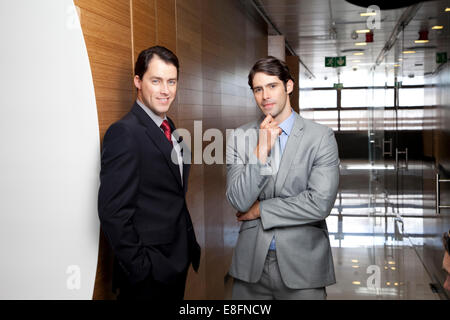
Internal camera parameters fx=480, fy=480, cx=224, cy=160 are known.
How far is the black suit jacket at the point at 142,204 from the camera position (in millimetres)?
1855

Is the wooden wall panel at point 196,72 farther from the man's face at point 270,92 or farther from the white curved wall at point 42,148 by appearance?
the man's face at point 270,92

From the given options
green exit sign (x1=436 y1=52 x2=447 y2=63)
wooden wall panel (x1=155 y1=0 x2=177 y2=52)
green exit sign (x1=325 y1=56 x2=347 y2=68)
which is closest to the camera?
wooden wall panel (x1=155 y1=0 x2=177 y2=52)

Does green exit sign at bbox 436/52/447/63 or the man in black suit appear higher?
green exit sign at bbox 436/52/447/63

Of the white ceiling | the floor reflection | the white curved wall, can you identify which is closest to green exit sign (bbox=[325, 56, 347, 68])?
the white ceiling

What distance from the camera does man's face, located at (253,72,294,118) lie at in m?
2.16

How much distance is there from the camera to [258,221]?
220 cm

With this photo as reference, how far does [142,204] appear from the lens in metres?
1.97

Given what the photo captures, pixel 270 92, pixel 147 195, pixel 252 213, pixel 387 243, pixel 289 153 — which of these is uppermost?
pixel 270 92

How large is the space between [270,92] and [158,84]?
1.65 ft

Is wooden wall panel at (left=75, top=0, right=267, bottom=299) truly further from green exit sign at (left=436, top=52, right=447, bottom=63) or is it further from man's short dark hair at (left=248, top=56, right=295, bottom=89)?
green exit sign at (left=436, top=52, right=447, bottom=63)

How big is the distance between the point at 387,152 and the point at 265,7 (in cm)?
305

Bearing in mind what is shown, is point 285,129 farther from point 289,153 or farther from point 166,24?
point 166,24

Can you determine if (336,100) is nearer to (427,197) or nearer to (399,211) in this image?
(399,211)

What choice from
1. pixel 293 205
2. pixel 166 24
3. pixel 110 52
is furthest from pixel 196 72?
pixel 293 205
